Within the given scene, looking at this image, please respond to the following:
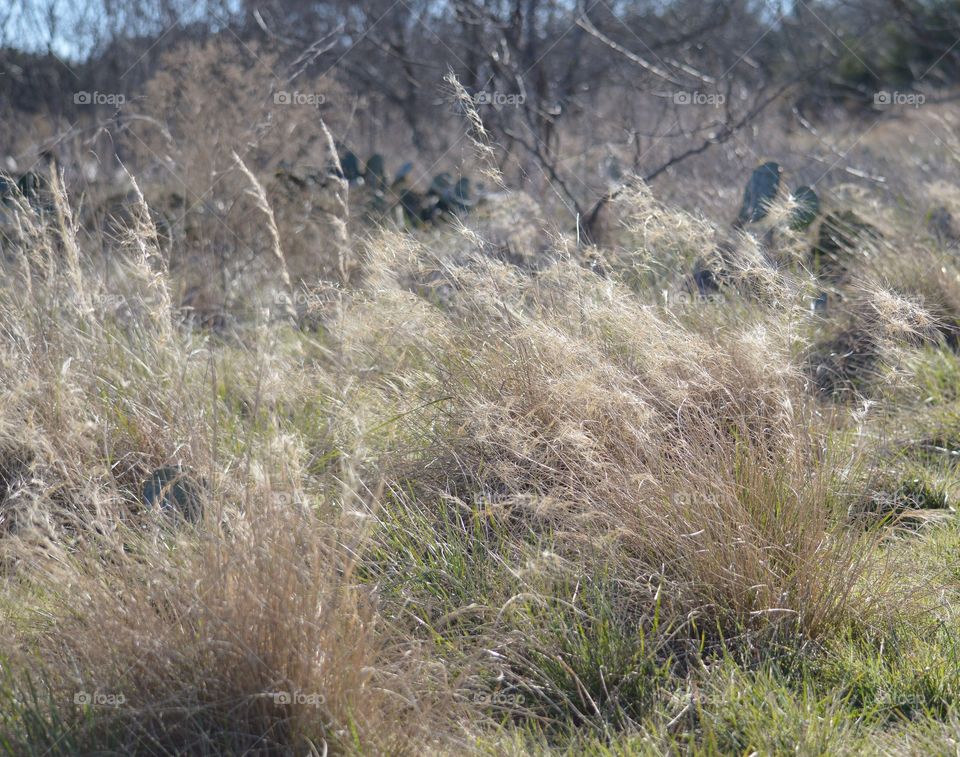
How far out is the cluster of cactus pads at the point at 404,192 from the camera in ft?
23.2

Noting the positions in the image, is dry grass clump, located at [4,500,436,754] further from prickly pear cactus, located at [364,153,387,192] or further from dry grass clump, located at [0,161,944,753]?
prickly pear cactus, located at [364,153,387,192]

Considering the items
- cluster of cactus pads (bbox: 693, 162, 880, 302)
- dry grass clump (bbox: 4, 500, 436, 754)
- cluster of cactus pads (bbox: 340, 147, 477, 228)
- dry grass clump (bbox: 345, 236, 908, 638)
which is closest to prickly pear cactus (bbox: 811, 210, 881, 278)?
cluster of cactus pads (bbox: 693, 162, 880, 302)

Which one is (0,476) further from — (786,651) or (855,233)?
(855,233)

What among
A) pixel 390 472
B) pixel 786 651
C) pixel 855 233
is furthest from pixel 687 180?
pixel 786 651

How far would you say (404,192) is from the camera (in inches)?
292

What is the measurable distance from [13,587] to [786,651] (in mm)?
2120

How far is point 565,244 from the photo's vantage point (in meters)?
3.30

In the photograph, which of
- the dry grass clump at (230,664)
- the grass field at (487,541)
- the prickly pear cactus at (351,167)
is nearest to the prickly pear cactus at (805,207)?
the grass field at (487,541)

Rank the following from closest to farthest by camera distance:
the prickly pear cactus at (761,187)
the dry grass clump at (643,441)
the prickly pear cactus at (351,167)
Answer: the dry grass clump at (643,441) < the prickly pear cactus at (761,187) < the prickly pear cactus at (351,167)

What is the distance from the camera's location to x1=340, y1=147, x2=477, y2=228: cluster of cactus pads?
7070 millimetres

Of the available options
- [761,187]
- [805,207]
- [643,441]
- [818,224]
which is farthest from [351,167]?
[643,441]

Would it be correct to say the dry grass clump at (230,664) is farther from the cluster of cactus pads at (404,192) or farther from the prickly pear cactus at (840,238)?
the cluster of cactus pads at (404,192)

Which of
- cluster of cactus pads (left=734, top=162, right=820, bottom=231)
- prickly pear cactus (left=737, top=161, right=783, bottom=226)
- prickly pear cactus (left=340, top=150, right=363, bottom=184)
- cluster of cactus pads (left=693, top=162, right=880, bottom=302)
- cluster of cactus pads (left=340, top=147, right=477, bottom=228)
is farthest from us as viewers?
prickly pear cactus (left=340, top=150, right=363, bottom=184)

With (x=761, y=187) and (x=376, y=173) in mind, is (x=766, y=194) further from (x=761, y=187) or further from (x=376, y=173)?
(x=376, y=173)
